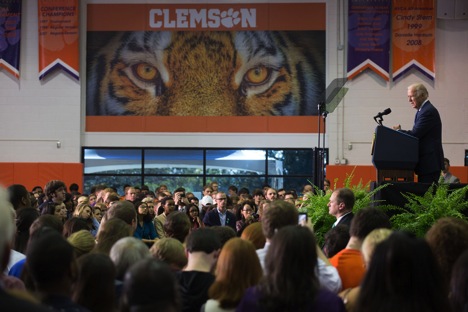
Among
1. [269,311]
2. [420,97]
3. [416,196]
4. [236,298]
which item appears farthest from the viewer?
[420,97]

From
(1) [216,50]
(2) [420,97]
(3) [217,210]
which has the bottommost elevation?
(3) [217,210]

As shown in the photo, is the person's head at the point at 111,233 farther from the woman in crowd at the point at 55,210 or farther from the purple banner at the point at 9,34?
the purple banner at the point at 9,34

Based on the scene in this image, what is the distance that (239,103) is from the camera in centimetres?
2003

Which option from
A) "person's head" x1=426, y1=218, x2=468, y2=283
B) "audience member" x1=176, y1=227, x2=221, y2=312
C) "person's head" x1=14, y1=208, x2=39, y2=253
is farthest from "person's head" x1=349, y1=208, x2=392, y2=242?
"person's head" x1=14, y1=208, x2=39, y2=253

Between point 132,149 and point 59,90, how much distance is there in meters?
2.24

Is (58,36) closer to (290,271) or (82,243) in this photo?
(82,243)

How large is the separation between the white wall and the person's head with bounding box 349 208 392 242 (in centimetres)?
1477

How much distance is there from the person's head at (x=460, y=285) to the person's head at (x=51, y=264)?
161 centimetres

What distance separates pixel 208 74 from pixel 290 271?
54.7 ft

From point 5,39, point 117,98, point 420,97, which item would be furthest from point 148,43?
point 420,97

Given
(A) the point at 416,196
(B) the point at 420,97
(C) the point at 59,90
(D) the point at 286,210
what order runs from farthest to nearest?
1. (C) the point at 59,90
2. (B) the point at 420,97
3. (A) the point at 416,196
4. (D) the point at 286,210

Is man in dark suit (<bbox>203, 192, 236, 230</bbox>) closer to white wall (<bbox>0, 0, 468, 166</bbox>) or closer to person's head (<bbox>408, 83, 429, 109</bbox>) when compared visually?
person's head (<bbox>408, 83, 429, 109</bbox>)

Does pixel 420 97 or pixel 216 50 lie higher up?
pixel 216 50

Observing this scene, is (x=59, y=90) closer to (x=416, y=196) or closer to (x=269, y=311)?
(x=416, y=196)
